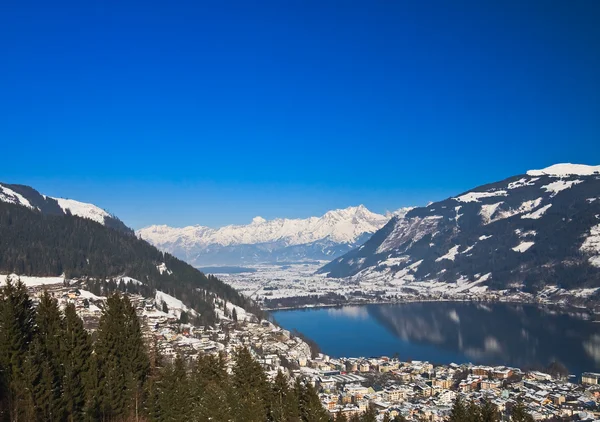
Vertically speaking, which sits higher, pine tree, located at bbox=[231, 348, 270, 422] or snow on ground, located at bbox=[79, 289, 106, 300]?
snow on ground, located at bbox=[79, 289, 106, 300]

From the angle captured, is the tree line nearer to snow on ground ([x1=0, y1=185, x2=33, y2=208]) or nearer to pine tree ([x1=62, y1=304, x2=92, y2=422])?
pine tree ([x1=62, y1=304, x2=92, y2=422])

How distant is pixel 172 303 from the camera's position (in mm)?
95062

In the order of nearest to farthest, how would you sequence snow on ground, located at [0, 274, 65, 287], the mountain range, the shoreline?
snow on ground, located at [0, 274, 65, 287], the mountain range, the shoreline

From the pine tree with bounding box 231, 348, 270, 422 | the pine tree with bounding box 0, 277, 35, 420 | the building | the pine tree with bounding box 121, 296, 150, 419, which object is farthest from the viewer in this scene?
the building

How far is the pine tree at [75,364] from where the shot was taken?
23.1m

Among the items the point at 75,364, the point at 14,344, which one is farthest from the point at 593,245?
the point at 14,344

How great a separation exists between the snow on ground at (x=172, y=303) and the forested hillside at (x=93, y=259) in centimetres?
172

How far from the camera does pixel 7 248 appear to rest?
4112 inches

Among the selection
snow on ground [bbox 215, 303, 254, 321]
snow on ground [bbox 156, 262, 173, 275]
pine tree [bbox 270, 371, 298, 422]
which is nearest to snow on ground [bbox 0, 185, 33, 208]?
snow on ground [bbox 156, 262, 173, 275]

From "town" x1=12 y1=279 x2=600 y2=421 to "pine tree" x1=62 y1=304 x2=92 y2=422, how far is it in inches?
460

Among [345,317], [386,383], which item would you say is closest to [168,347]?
[386,383]

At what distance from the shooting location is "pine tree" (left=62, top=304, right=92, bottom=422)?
23.1 m

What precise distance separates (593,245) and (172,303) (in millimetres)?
149272

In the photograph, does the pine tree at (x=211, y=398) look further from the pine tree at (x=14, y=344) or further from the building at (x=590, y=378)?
the building at (x=590, y=378)
